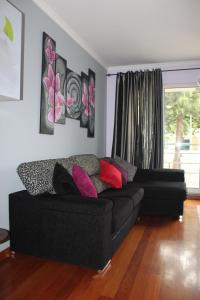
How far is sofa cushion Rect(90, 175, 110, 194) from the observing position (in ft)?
11.0

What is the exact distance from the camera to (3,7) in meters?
1.87

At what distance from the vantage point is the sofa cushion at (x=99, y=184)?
336 cm

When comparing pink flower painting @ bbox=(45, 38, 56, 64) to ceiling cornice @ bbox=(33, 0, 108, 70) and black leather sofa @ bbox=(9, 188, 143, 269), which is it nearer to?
ceiling cornice @ bbox=(33, 0, 108, 70)

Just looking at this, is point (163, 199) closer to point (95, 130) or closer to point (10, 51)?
point (95, 130)

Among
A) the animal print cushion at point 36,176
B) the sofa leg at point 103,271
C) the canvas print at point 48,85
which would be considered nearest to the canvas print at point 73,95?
the canvas print at point 48,85

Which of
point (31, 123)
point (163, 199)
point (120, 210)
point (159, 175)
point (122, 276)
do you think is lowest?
point (122, 276)

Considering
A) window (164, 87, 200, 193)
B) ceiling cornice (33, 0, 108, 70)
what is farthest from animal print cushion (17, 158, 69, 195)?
window (164, 87, 200, 193)

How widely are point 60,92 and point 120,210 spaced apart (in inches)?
68.1

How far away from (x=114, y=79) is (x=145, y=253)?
3670mm

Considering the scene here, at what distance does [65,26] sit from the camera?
3529 millimetres

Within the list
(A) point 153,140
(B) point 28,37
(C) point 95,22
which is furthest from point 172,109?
(B) point 28,37

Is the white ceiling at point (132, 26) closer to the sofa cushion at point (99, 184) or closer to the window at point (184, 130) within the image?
the window at point (184, 130)

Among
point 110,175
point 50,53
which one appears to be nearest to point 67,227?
point 110,175

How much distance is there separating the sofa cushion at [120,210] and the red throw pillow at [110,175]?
26.1 inches
